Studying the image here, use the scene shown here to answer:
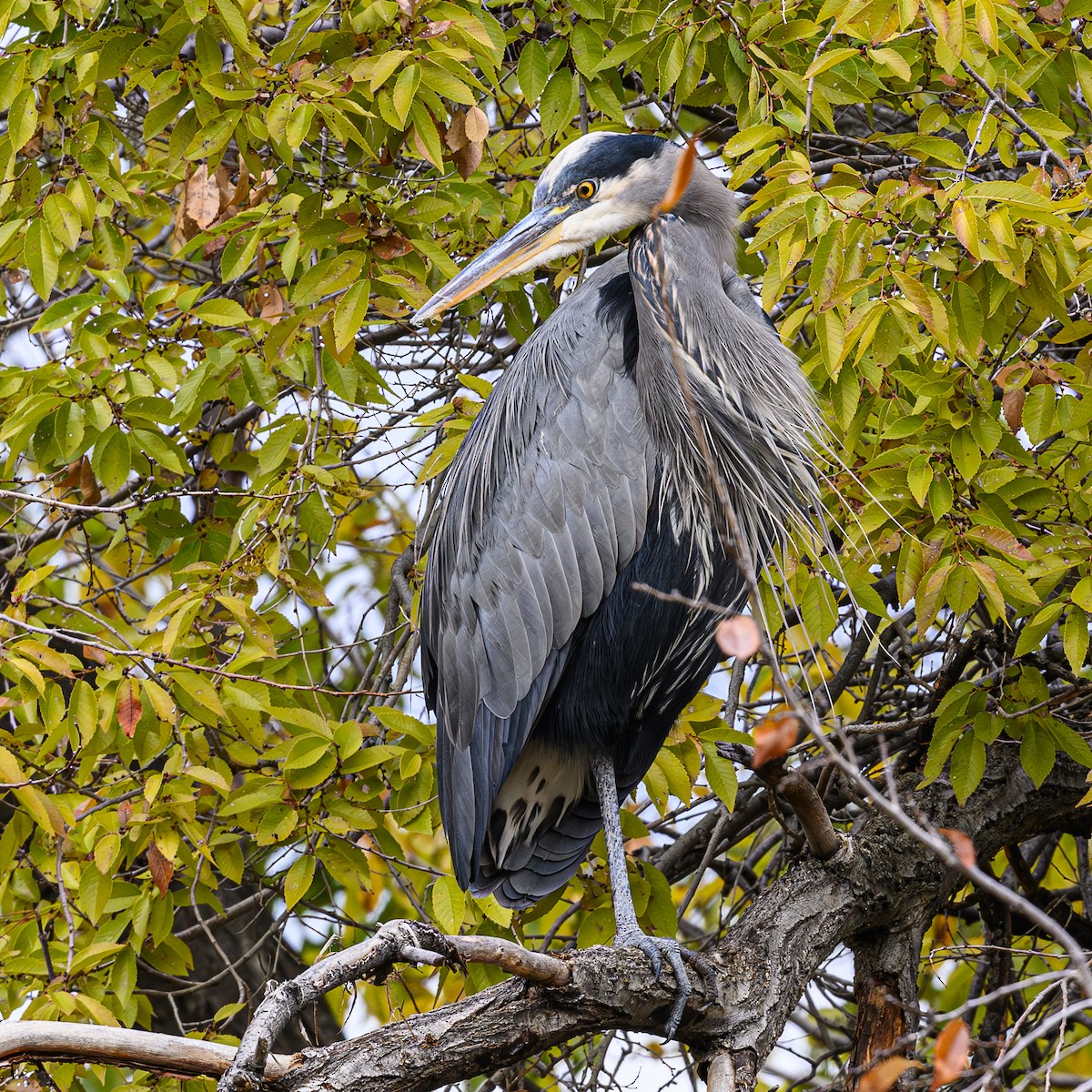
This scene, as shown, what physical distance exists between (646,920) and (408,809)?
70 cm

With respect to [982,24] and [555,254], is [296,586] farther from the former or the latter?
[982,24]

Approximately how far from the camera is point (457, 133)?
326cm

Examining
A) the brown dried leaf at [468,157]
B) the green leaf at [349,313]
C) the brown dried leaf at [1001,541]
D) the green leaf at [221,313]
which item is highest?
the brown dried leaf at [468,157]

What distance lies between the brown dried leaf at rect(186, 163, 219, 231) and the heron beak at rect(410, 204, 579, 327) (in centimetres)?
65

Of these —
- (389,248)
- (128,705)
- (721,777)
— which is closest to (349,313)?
(389,248)

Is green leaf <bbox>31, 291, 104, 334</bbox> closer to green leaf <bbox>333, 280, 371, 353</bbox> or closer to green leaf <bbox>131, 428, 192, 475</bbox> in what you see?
green leaf <bbox>131, 428, 192, 475</bbox>

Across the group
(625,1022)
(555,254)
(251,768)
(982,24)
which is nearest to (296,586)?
(251,768)

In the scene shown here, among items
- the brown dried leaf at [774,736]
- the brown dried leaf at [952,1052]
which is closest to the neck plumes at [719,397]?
the brown dried leaf at [774,736]

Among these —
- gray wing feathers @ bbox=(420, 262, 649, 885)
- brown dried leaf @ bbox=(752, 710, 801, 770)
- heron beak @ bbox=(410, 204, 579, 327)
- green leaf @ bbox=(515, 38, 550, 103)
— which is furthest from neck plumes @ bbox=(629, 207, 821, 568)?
brown dried leaf @ bbox=(752, 710, 801, 770)

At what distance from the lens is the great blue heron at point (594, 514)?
3.31 meters

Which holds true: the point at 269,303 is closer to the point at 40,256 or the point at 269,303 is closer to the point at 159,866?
the point at 40,256

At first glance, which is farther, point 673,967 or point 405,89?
point 405,89

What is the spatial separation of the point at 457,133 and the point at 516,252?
1.12ft

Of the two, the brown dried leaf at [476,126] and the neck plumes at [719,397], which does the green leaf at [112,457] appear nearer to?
the brown dried leaf at [476,126]
